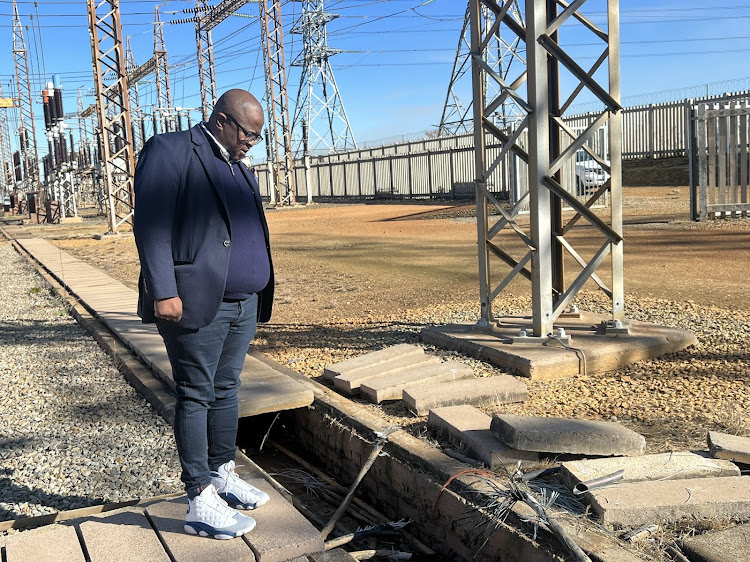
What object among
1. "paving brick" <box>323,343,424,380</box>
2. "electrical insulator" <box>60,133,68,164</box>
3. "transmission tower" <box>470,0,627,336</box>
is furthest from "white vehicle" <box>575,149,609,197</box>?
"electrical insulator" <box>60,133,68,164</box>

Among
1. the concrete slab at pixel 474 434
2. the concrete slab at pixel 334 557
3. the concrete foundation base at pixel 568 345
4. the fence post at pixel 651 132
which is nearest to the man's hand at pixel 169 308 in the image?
the concrete slab at pixel 334 557

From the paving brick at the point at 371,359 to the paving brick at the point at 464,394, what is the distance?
31.8 inches

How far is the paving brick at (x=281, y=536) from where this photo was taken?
9.95 ft

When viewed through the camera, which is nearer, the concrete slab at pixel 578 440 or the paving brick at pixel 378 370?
the concrete slab at pixel 578 440

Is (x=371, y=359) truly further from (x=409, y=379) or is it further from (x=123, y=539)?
(x=123, y=539)

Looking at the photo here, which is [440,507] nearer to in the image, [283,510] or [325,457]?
[283,510]

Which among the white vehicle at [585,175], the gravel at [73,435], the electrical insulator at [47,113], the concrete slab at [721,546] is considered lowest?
the gravel at [73,435]

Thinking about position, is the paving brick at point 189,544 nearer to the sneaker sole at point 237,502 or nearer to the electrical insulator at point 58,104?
the sneaker sole at point 237,502

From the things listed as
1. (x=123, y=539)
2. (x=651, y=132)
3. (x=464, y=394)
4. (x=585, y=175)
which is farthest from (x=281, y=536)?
(x=651, y=132)

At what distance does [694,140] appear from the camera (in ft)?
50.1

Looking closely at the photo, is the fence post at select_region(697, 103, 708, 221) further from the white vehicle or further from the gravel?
the gravel

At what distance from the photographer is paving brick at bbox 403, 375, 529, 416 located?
462 centimetres

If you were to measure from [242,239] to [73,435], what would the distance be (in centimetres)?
243

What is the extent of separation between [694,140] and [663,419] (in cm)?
1253
